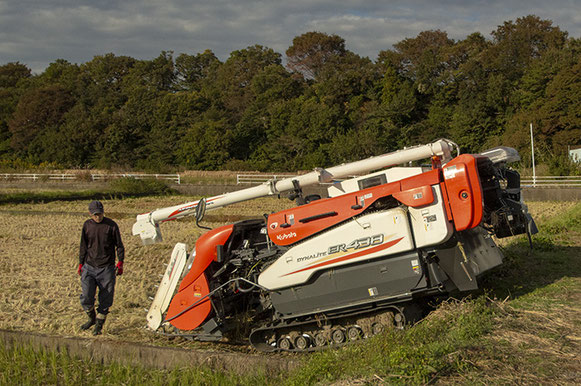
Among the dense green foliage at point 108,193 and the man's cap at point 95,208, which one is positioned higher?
the man's cap at point 95,208

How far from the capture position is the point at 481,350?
5.54 metres

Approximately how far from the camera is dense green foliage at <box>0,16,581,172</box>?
149 ft

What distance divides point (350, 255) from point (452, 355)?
2151mm

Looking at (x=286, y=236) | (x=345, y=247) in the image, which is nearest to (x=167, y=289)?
(x=286, y=236)

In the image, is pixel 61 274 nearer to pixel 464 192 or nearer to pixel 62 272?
pixel 62 272

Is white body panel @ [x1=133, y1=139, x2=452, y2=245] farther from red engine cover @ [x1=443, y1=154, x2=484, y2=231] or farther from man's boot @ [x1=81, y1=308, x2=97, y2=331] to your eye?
man's boot @ [x1=81, y1=308, x2=97, y2=331]

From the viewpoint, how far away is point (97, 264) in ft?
26.9

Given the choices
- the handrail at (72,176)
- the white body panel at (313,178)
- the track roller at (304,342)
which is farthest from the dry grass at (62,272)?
the handrail at (72,176)

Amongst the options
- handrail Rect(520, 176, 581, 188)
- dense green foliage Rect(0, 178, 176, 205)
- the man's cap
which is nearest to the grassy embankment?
the man's cap

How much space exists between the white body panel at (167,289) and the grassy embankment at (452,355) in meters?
0.51

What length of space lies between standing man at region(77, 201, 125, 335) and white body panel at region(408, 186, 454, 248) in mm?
4114

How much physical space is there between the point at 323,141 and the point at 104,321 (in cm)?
4434

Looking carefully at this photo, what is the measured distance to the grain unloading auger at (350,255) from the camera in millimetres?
7012

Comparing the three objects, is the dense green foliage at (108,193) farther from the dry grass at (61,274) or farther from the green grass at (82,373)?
the green grass at (82,373)
